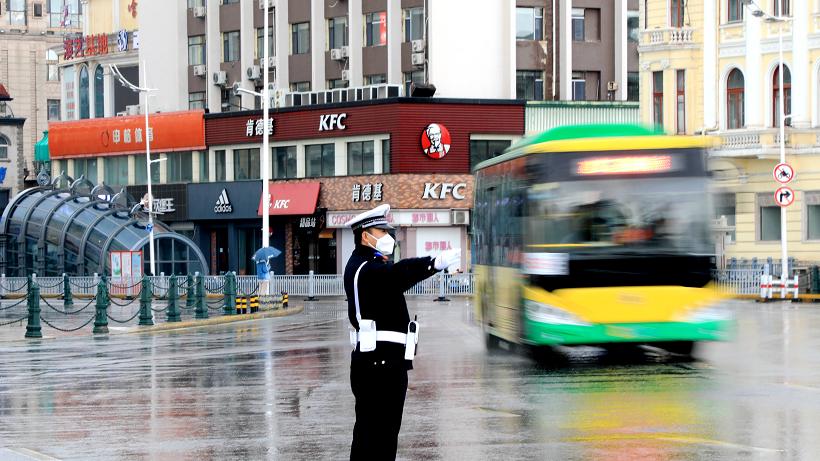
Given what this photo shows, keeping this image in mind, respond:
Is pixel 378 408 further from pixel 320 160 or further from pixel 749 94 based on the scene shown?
pixel 320 160

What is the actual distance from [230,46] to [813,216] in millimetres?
29710

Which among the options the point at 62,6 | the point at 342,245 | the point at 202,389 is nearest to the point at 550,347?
the point at 202,389

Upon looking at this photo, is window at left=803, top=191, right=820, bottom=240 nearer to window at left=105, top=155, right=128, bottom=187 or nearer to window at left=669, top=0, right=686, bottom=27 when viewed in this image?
window at left=669, top=0, right=686, bottom=27

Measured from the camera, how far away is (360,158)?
59.6 metres

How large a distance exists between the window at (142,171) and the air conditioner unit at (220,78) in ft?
16.6

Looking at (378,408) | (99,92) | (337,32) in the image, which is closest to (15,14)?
(99,92)

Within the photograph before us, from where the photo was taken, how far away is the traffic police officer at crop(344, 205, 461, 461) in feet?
31.6

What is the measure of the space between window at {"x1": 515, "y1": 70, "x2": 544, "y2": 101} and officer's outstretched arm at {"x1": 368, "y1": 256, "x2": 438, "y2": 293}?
49.9m

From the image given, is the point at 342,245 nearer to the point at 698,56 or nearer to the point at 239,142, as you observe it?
the point at 239,142

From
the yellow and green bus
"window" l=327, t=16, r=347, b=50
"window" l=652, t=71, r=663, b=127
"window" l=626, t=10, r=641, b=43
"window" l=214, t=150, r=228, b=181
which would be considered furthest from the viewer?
"window" l=214, t=150, r=228, b=181

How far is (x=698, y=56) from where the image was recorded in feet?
167

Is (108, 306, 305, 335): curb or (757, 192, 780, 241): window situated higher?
(757, 192, 780, 241): window

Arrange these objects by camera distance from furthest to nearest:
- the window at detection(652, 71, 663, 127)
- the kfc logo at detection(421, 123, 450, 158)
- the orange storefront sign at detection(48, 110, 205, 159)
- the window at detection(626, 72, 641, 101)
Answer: the orange storefront sign at detection(48, 110, 205, 159), the window at detection(626, 72, 641, 101), the kfc logo at detection(421, 123, 450, 158), the window at detection(652, 71, 663, 127)

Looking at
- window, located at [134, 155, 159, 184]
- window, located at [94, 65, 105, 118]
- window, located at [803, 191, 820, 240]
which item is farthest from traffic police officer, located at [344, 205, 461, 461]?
window, located at [94, 65, 105, 118]
